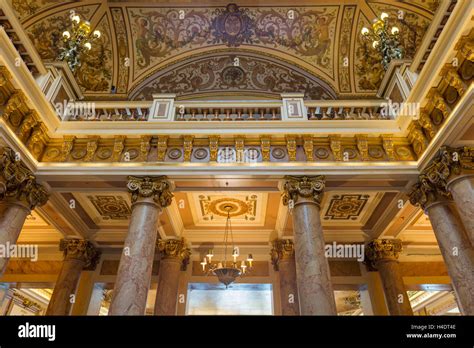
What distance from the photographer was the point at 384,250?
28.8 ft

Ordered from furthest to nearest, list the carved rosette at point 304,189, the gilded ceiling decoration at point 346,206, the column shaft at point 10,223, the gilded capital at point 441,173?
1. the gilded ceiling decoration at point 346,206
2. the carved rosette at point 304,189
3. the column shaft at point 10,223
4. the gilded capital at point 441,173

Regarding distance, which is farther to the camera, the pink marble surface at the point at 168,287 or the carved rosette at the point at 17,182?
the pink marble surface at the point at 168,287

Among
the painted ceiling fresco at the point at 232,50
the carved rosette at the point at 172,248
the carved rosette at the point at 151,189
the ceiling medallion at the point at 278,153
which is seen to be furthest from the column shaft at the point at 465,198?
the carved rosette at the point at 172,248

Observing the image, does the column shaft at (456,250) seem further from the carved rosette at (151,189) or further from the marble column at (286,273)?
the carved rosette at (151,189)

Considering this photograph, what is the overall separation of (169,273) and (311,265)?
14.9 ft

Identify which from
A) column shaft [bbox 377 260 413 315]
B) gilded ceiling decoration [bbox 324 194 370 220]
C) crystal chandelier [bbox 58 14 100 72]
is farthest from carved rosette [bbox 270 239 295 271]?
crystal chandelier [bbox 58 14 100 72]

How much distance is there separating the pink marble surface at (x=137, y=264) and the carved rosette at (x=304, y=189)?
2.59 m

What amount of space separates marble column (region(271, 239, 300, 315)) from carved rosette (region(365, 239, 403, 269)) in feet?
7.53

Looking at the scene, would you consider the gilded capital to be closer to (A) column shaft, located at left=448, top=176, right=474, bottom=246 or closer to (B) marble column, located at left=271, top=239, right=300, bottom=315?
(A) column shaft, located at left=448, top=176, right=474, bottom=246

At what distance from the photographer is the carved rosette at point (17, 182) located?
18.8ft

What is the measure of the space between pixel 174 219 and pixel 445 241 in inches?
238

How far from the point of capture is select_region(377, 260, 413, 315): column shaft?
25.9 feet

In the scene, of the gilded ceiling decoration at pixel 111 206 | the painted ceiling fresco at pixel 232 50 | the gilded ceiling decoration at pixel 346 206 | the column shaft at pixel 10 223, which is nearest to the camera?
the column shaft at pixel 10 223
